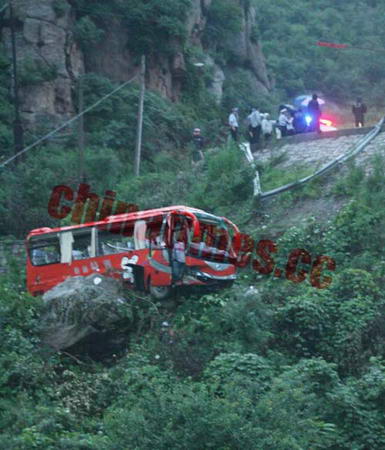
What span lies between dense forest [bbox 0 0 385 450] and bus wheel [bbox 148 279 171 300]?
0.32 m

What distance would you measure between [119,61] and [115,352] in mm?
21390

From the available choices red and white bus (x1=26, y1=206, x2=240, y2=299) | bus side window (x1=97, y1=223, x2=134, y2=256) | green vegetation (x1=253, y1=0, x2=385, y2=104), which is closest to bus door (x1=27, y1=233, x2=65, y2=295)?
red and white bus (x1=26, y1=206, x2=240, y2=299)

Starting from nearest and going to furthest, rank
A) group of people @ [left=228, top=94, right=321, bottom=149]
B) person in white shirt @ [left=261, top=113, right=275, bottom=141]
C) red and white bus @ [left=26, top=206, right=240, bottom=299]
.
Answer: red and white bus @ [left=26, top=206, right=240, bottom=299] → group of people @ [left=228, top=94, right=321, bottom=149] → person in white shirt @ [left=261, top=113, right=275, bottom=141]

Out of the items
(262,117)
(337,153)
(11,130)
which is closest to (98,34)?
(11,130)

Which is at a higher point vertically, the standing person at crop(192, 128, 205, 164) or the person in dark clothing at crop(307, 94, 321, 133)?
the person in dark clothing at crop(307, 94, 321, 133)

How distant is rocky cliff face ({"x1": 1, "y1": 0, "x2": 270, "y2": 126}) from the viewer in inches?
1423

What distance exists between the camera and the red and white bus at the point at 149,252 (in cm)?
2152

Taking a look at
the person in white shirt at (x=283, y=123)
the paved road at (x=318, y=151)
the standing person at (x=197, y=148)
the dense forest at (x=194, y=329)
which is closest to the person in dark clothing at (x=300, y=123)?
the person in white shirt at (x=283, y=123)

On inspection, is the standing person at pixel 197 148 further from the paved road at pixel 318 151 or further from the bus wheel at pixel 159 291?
the bus wheel at pixel 159 291

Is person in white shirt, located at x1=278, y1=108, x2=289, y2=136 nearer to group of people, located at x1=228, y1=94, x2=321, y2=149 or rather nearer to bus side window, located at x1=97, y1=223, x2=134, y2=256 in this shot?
group of people, located at x1=228, y1=94, x2=321, y2=149

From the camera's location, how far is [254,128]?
Result: 32344 mm

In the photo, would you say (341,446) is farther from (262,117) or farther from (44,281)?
Answer: (262,117)

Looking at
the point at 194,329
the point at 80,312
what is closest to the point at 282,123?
the point at 194,329

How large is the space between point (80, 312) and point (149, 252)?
2405mm
